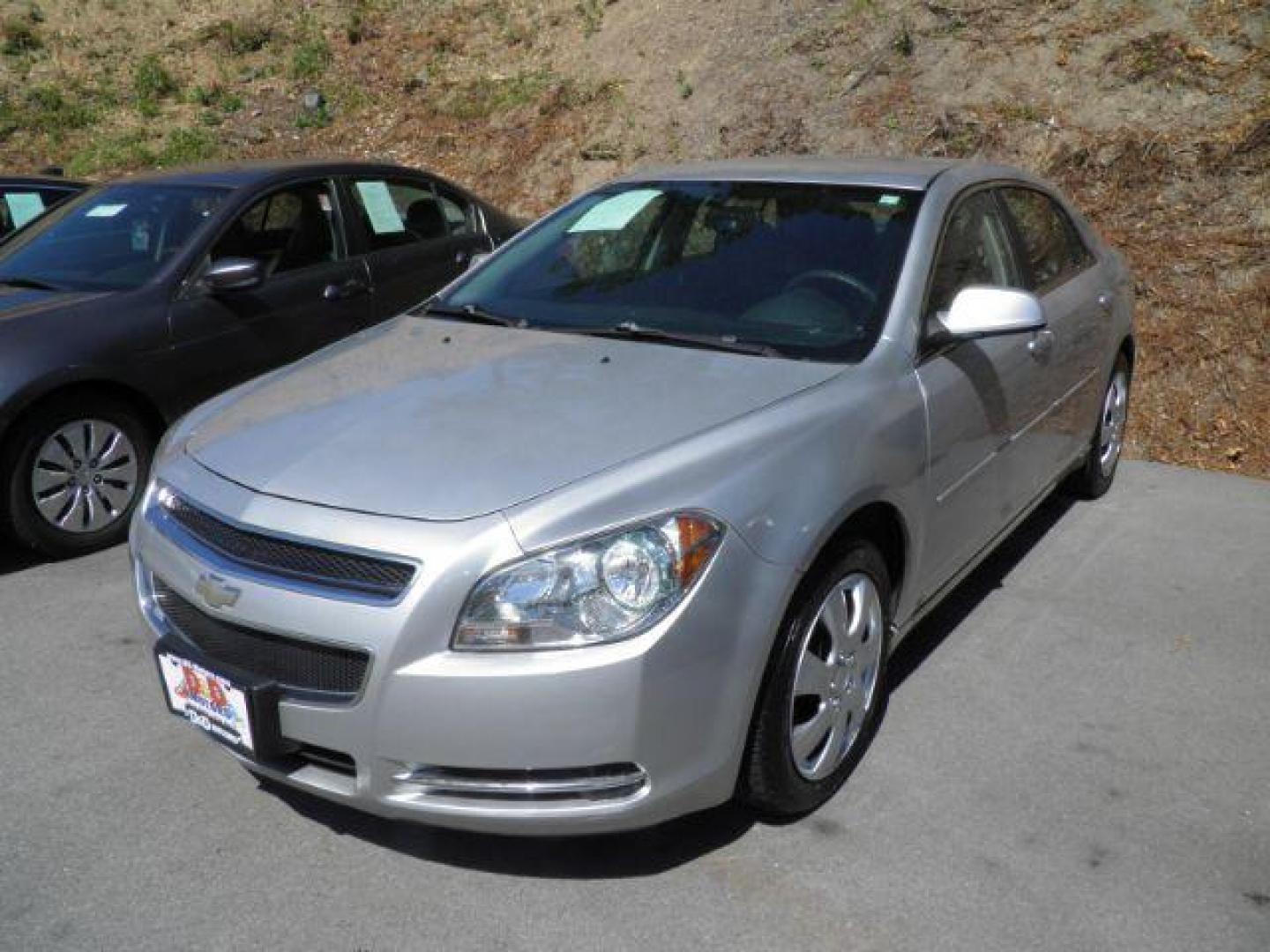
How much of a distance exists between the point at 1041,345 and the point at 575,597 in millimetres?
2449

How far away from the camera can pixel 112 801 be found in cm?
334

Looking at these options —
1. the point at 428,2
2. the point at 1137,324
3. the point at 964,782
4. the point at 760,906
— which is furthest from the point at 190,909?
the point at 428,2

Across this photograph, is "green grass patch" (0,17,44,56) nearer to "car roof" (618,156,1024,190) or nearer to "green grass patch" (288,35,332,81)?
"green grass patch" (288,35,332,81)

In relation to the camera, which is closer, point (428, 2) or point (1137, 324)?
point (1137, 324)

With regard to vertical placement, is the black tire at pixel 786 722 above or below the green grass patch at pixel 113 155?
below

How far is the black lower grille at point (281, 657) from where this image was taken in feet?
8.77

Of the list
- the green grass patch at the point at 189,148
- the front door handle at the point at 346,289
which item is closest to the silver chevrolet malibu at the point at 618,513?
the front door handle at the point at 346,289

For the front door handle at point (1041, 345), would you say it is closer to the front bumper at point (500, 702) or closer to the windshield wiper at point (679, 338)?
the windshield wiper at point (679, 338)

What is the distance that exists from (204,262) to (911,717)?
3.76 metres

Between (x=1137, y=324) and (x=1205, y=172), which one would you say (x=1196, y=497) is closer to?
(x=1137, y=324)

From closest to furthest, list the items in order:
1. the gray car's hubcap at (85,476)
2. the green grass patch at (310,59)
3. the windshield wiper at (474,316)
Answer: the windshield wiper at (474,316)
the gray car's hubcap at (85,476)
the green grass patch at (310,59)

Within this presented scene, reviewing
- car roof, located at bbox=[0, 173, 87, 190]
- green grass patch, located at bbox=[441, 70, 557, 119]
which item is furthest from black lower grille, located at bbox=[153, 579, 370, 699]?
green grass patch, located at bbox=[441, 70, 557, 119]

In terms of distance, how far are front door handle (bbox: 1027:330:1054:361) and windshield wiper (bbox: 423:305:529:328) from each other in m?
1.75

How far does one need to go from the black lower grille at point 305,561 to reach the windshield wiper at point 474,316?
1.30 metres
